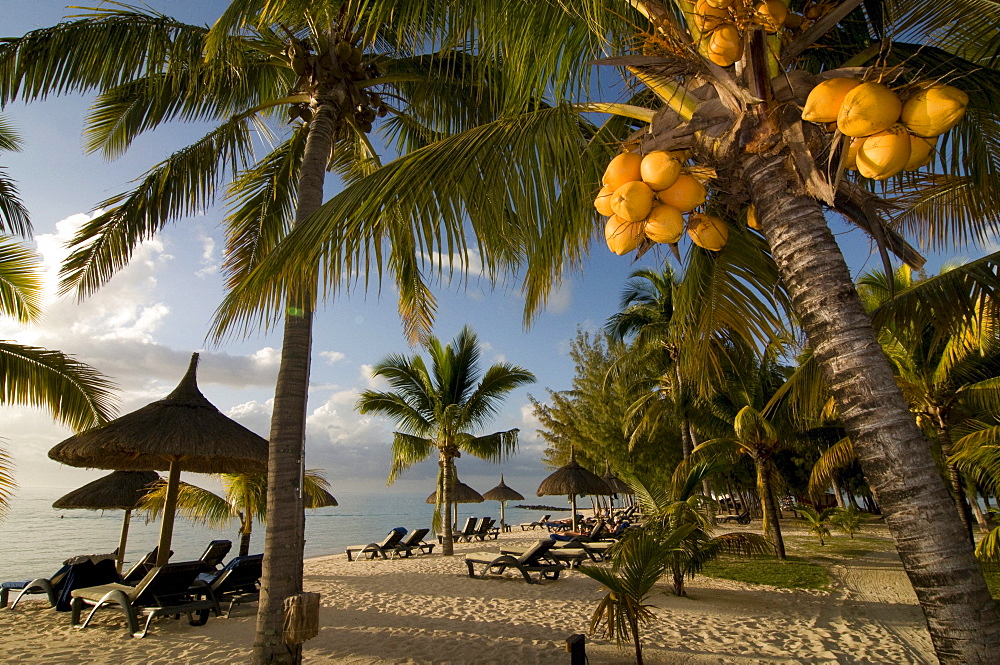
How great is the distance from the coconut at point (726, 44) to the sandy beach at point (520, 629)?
5.30m

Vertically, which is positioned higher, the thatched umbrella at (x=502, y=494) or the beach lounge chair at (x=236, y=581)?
the thatched umbrella at (x=502, y=494)

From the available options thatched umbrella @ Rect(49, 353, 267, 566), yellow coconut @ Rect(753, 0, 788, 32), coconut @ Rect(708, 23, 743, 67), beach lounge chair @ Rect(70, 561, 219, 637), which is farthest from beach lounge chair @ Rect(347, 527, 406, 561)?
yellow coconut @ Rect(753, 0, 788, 32)

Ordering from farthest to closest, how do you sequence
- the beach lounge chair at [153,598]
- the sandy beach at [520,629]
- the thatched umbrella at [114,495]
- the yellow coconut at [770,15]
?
the thatched umbrella at [114,495] < the beach lounge chair at [153,598] < the sandy beach at [520,629] < the yellow coconut at [770,15]

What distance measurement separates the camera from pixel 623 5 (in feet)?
9.09

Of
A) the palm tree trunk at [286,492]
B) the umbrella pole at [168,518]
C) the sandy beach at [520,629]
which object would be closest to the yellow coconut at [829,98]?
the palm tree trunk at [286,492]

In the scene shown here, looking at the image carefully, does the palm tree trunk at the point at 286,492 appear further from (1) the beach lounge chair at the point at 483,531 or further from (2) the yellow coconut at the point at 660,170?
(1) the beach lounge chair at the point at 483,531

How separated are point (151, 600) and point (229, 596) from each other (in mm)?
1400

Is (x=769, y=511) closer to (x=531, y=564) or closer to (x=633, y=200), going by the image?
(x=531, y=564)

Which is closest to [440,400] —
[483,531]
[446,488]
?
[446,488]

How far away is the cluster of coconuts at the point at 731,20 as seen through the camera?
5.72ft

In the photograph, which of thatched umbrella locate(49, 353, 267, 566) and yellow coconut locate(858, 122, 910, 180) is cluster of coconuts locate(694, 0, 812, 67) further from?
thatched umbrella locate(49, 353, 267, 566)

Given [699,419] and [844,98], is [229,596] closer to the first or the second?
[844,98]

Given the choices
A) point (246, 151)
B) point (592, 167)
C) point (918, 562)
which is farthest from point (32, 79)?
point (918, 562)

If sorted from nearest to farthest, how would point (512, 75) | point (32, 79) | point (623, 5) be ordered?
1. point (623, 5)
2. point (512, 75)
3. point (32, 79)
